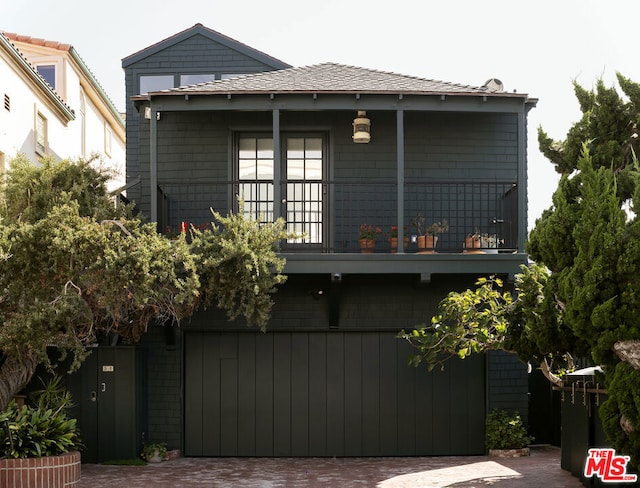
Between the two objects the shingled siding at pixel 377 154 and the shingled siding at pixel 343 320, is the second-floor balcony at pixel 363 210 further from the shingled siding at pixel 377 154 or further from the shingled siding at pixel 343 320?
the shingled siding at pixel 343 320

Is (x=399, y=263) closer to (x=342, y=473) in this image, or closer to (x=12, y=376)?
(x=342, y=473)

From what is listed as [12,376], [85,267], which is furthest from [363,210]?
[12,376]

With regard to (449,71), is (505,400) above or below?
below

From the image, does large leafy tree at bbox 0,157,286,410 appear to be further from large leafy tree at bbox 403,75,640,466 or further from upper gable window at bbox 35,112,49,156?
upper gable window at bbox 35,112,49,156

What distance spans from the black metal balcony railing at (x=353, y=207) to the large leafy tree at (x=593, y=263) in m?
2.98

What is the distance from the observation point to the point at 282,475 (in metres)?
11.9

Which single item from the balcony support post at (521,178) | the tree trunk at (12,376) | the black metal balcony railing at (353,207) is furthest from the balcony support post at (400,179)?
the tree trunk at (12,376)

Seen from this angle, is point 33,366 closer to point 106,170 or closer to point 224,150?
point 106,170

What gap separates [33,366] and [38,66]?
1038 centimetres

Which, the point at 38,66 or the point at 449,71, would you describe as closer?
the point at 38,66

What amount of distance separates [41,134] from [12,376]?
7887 mm

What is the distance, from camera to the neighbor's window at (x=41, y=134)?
719 inches

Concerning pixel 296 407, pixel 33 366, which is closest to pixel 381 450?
pixel 296 407

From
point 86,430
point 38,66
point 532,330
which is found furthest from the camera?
point 38,66
